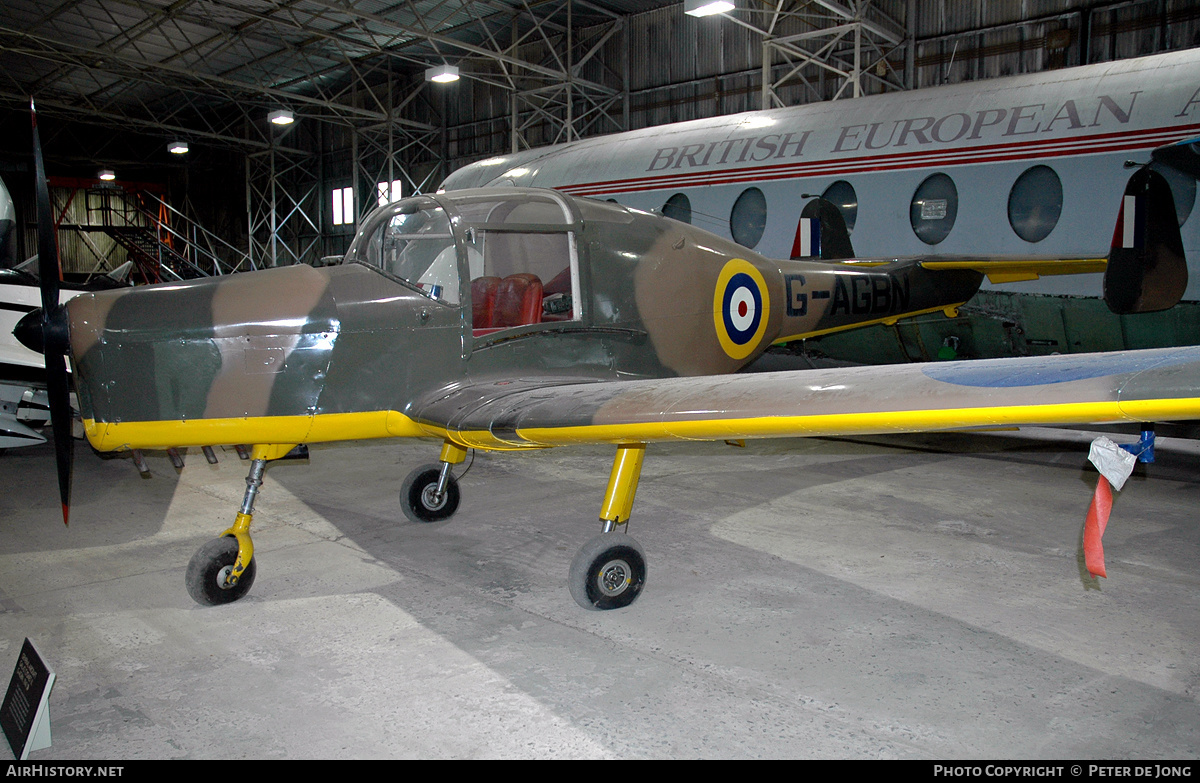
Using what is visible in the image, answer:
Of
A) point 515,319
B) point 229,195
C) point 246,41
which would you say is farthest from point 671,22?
point 229,195

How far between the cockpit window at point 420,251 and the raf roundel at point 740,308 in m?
1.91

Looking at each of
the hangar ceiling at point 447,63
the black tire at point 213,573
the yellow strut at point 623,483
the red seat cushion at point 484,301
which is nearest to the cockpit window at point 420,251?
the red seat cushion at point 484,301

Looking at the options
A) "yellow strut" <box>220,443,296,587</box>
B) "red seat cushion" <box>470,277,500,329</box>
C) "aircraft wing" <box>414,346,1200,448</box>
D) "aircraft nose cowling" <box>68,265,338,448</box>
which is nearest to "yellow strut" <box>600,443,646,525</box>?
"aircraft wing" <box>414,346,1200,448</box>

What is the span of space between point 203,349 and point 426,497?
2.04m

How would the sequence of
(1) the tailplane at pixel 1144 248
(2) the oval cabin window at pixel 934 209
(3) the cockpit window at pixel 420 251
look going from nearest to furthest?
(3) the cockpit window at pixel 420 251 < (1) the tailplane at pixel 1144 248 < (2) the oval cabin window at pixel 934 209

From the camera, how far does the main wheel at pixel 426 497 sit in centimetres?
560

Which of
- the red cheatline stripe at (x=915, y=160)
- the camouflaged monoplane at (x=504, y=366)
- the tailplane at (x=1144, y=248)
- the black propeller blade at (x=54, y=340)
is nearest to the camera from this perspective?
the camouflaged monoplane at (x=504, y=366)

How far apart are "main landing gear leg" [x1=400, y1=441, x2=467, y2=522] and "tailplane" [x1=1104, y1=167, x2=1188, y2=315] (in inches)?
209

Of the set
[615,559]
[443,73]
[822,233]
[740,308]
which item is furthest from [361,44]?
[615,559]

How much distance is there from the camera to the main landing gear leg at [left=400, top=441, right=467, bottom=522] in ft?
18.3

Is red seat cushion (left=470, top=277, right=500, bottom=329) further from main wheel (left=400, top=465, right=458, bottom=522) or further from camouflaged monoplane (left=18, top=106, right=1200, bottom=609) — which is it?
main wheel (left=400, top=465, right=458, bottom=522)

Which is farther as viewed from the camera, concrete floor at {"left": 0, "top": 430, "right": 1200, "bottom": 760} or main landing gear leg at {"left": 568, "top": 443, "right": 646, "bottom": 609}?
main landing gear leg at {"left": 568, "top": 443, "right": 646, "bottom": 609}

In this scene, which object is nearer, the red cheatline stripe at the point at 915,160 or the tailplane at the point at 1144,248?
the tailplane at the point at 1144,248

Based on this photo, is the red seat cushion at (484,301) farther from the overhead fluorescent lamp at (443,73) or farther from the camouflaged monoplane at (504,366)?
the overhead fluorescent lamp at (443,73)
